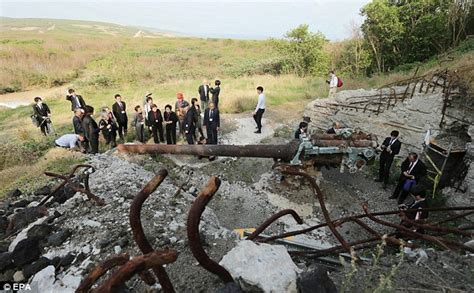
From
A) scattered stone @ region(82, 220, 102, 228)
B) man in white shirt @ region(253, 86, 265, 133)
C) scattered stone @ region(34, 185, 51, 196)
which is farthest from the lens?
man in white shirt @ region(253, 86, 265, 133)

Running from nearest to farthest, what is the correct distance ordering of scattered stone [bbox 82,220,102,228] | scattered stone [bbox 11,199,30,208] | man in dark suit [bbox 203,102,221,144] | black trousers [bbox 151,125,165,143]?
scattered stone [bbox 82,220,102,228] → scattered stone [bbox 11,199,30,208] → man in dark suit [bbox 203,102,221,144] → black trousers [bbox 151,125,165,143]

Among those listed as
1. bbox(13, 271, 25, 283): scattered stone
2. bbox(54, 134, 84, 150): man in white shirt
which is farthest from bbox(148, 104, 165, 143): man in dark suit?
bbox(13, 271, 25, 283): scattered stone

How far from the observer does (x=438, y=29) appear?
16.3 m

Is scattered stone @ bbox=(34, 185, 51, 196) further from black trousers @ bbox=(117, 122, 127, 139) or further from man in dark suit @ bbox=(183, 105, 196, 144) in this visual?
black trousers @ bbox=(117, 122, 127, 139)

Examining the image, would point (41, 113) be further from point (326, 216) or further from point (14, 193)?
point (326, 216)

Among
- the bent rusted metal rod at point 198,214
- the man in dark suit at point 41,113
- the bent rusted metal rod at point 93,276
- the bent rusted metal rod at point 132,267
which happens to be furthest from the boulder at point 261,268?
the man in dark suit at point 41,113

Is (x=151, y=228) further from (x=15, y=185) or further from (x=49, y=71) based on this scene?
(x=49, y=71)

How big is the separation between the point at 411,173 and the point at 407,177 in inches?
5.1

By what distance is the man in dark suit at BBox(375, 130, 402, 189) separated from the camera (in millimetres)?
7316

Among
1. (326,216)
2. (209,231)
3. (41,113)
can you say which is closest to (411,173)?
(326,216)

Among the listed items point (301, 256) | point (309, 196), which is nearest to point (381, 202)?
point (309, 196)

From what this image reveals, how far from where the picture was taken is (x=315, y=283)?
214cm

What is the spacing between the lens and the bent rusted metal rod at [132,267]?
1.62m

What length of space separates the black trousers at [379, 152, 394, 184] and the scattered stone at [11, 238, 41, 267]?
7.08 meters
